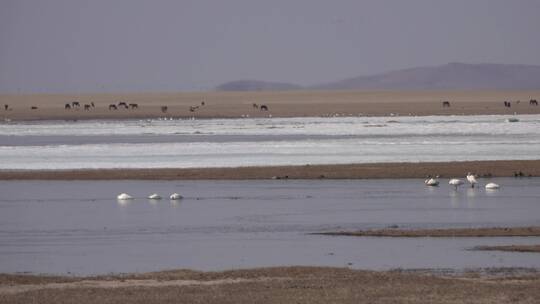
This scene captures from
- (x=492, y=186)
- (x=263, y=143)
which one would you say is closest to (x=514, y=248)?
(x=492, y=186)

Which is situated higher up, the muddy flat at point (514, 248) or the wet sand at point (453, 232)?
the muddy flat at point (514, 248)

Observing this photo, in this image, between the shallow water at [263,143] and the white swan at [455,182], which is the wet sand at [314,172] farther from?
the white swan at [455,182]

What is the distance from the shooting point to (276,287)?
1259 cm

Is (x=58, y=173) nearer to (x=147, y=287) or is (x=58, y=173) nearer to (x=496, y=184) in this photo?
(x=496, y=184)

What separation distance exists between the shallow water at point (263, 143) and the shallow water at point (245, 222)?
5235mm

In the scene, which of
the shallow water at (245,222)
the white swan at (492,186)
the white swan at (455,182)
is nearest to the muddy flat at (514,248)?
the shallow water at (245,222)

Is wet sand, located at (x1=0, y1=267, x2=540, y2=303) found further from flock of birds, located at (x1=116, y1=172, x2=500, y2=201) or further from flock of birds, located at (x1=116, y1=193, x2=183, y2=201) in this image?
flock of birds, located at (x1=116, y1=172, x2=500, y2=201)

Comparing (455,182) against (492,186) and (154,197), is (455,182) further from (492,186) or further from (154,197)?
(154,197)

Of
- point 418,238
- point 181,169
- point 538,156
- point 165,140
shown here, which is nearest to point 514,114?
point 165,140

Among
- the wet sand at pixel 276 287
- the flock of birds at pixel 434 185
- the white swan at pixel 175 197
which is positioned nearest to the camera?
the wet sand at pixel 276 287

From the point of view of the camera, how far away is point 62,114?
7381 centimetres

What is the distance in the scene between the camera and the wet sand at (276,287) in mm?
11844

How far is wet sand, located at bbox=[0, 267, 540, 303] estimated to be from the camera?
11.8 metres

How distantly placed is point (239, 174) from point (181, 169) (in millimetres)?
2016
